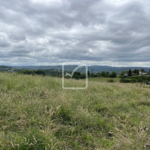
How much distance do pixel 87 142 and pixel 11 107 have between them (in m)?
2.04

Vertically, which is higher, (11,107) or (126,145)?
(11,107)

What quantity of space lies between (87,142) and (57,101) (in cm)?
145

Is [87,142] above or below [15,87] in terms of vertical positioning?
below

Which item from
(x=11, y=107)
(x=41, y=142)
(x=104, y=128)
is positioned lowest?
(x=104, y=128)

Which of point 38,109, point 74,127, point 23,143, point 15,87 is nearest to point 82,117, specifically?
point 74,127

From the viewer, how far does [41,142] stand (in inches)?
73.3

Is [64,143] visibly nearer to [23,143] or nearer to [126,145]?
[23,143]

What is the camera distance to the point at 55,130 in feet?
7.83

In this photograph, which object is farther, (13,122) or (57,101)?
(57,101)

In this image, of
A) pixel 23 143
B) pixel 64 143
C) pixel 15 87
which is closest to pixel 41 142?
pixel 23 143

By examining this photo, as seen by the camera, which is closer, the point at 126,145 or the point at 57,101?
the point at 126,145

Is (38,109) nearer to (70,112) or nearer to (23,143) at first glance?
(70,112)

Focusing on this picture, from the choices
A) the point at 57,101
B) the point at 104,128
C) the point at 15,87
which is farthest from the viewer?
the point at 15,87

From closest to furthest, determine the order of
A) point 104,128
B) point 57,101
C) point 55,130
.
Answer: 1. point 55,130
2. point 104,128
3. point 57,101
